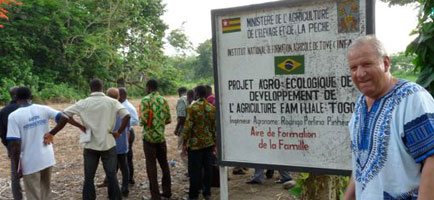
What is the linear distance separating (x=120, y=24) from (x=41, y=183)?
2262 cm

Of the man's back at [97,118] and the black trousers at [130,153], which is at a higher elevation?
the man's back at [97,118]

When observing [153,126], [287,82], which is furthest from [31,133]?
[287,82]

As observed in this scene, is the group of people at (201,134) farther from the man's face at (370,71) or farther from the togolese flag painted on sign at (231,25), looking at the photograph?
the togolese flag painted on sign at (231,25)

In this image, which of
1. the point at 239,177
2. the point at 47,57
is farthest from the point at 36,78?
the point at 239,177

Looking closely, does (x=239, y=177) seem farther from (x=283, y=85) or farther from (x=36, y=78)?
(x=36, y=78)

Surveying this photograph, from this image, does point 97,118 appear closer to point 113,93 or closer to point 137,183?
point 113,93

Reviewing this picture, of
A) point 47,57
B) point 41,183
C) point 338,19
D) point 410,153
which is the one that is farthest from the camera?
point 47,57

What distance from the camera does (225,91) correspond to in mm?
4148

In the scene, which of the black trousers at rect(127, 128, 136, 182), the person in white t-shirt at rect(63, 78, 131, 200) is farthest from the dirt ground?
the person in white t-shirt at rect(63, 78, 131, 200)

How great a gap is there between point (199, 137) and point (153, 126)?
0.67 metres

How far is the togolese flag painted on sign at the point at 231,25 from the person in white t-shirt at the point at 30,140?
9.38 feet

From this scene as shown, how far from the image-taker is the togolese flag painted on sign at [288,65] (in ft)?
12.2

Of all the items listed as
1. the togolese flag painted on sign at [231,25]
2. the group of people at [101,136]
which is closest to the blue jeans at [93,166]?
the group of people at [101,136]

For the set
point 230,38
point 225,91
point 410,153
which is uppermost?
point 230,38
